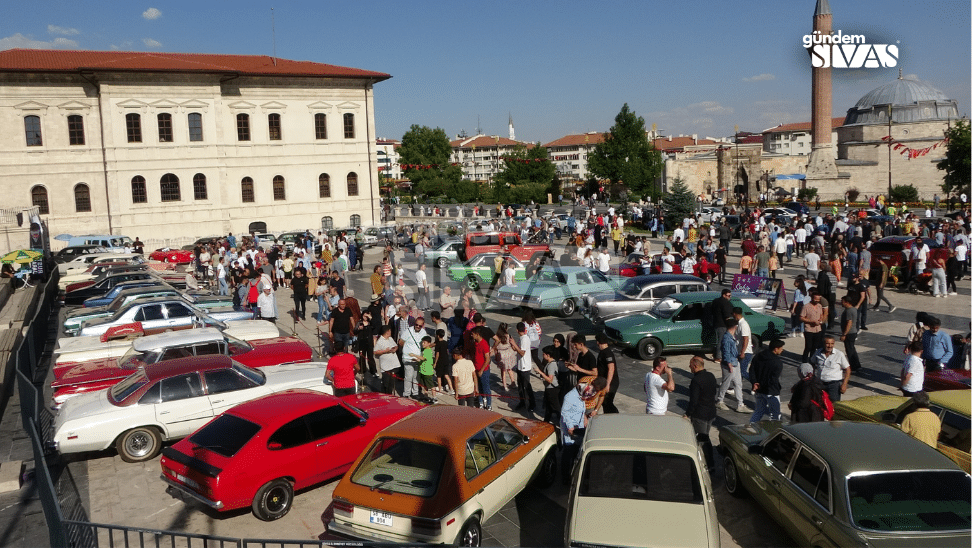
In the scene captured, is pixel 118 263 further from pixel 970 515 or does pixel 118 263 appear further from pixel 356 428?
pixel 970 515

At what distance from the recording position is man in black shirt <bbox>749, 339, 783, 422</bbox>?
9.73m

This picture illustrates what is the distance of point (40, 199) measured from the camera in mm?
43531

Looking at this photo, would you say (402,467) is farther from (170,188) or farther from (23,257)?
(170,188)

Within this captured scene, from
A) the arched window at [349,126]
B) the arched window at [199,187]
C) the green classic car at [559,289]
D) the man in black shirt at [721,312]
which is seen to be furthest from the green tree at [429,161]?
the man in black shirt at [721,312]

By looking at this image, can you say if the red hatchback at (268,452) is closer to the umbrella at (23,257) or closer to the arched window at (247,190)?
the umbrella at (23,257)

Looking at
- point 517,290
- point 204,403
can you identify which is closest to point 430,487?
point 204,403

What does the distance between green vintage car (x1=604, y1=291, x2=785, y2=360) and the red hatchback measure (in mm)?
7004

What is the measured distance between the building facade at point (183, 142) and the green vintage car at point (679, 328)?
38.6 meters

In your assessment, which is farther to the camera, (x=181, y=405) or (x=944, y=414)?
(x=181, y=405)

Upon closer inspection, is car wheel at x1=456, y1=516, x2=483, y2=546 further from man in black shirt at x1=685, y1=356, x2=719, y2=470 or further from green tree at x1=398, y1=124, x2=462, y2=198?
green tree at x1=398, y1=124, x2=462, y2=198

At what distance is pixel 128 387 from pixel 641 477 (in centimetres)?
798

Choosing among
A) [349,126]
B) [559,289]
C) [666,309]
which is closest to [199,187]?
[349,126]

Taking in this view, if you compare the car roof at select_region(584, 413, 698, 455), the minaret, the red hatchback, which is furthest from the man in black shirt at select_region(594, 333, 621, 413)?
the minaret

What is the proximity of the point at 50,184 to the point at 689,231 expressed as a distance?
38.1m
